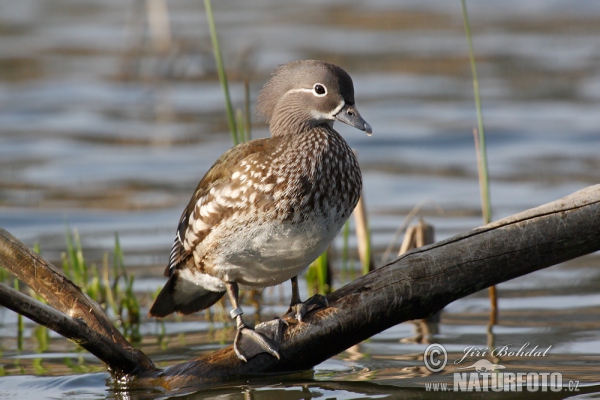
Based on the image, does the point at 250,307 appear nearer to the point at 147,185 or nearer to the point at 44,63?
the point at 147,185

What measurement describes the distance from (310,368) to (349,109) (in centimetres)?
140

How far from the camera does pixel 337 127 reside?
35.3ft

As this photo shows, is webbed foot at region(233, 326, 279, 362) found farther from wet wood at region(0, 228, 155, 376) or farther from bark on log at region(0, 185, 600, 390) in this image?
wet wood at region(0, 228, 155, 376)

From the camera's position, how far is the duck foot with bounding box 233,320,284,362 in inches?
192

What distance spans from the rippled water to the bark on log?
14.5 inches

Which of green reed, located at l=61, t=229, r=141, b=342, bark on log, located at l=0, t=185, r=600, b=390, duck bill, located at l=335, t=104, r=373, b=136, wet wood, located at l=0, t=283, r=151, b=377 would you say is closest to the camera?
wet wood, located at l=0, t=283, r=151, b=377

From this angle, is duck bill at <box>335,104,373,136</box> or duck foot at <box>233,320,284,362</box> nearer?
duck foot at <box>233,320,284,362</box>

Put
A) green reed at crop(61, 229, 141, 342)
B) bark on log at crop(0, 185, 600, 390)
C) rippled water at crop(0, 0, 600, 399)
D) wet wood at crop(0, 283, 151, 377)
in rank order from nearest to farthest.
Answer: wet wood at crop(0, 283, 151, 377)
bark on log at crop(0, 185, 600, 390)
rippled water at crop(0, 0, 600, 399)
green reed at crop(61, 229, 141, 342)

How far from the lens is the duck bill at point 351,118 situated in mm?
5266

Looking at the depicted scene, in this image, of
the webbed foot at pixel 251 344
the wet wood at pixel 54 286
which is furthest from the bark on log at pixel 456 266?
the webbed foot at pixel 251 344

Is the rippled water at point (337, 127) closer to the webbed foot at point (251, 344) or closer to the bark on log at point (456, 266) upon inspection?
the webbed foot at point (251, 344)

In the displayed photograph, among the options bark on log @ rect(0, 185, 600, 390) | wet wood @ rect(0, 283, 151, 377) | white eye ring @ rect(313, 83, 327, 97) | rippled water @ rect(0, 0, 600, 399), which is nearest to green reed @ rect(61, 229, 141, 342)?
rippled water @ rect(0, 0, 600, 399)

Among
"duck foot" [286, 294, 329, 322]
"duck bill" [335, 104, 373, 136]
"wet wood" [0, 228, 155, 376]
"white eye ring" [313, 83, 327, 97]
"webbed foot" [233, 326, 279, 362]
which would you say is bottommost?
"webbed foot" [233, 326, 279, 362]

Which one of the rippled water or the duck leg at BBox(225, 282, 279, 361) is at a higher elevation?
the rippled water
